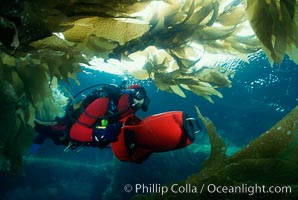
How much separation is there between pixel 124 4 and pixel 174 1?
0.57 meters

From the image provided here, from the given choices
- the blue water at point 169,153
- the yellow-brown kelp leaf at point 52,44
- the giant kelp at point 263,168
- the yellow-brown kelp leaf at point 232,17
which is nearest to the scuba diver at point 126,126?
the yellow-brown kelp leaf at point 232,17

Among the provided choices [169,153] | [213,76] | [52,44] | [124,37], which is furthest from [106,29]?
[169,153]

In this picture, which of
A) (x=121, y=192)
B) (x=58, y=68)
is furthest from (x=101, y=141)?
(x=121, y=192)

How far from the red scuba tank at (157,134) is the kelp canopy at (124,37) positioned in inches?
11.4

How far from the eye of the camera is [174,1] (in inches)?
70.8

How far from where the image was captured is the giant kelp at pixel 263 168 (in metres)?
1.13

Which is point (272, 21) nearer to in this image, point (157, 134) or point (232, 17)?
point (232, 17)

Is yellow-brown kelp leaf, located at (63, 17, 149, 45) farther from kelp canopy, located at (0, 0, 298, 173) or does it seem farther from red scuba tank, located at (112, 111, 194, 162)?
red scuba tank, located at (112, 111, 194, 162)

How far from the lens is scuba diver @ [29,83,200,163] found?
2531mm

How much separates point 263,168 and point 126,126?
71.8 inches

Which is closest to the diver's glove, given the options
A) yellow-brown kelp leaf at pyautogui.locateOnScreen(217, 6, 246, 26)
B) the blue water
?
yellow-brown kelp leaf at pyautogui.locateOnScreen(217, 6, 246, 26)

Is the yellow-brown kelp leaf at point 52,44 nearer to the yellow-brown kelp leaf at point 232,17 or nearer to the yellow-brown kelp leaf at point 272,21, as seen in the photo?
the yellow-brown kelp leaf at point 272,21

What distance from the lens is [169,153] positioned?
12570 mm

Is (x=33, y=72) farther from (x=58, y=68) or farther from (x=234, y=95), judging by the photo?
(x=234, y=95)
